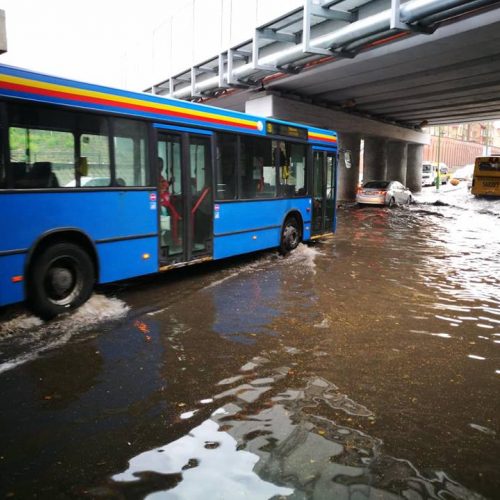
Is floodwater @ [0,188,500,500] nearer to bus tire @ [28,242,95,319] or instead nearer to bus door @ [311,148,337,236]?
bus tire @ [28,242,95,319]

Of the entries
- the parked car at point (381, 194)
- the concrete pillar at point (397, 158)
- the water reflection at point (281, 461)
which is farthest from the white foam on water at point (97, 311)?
the concrete pillar at point (397, 158)

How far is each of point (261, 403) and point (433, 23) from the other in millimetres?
12751

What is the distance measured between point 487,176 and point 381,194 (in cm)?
1061

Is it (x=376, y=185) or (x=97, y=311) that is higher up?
(x=376, y=185)

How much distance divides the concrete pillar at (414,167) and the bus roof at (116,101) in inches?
1386

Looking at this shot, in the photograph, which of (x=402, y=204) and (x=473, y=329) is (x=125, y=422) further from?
(x=402, y=204)

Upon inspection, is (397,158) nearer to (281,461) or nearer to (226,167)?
(226,167)

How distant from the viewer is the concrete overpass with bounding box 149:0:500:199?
13.2 metres

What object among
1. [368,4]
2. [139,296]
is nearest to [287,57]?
[368,4]

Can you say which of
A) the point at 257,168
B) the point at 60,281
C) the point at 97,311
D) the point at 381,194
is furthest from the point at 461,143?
the point at 60,281

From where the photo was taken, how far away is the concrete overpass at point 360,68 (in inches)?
521

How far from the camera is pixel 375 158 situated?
1374 inches

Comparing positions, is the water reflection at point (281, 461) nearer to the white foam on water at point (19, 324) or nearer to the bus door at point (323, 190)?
the white foam on water at point (19, 324)

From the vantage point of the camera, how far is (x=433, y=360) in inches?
188
